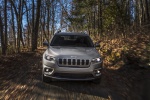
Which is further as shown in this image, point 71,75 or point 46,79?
point 46,79

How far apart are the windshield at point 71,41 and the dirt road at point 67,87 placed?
1.55 metres

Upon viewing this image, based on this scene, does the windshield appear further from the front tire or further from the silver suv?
the front tire

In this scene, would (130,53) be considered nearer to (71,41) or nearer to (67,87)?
(71,41)

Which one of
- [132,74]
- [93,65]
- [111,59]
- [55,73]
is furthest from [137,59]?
[55,73]

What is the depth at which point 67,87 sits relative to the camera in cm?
818

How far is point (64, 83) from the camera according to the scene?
8.64 metres

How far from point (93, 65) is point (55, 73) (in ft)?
4.25

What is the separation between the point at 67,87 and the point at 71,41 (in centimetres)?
213

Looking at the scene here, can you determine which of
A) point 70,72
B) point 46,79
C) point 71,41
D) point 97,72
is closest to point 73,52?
point 70,72

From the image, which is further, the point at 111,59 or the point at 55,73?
the point at 111,59

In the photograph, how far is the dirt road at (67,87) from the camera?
7.36 m

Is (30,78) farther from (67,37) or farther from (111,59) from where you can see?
(111,59)

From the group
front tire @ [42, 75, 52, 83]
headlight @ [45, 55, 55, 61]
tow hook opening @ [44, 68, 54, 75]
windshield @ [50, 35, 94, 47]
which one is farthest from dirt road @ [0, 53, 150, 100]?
windshield @ [50, 35, 94, 47]

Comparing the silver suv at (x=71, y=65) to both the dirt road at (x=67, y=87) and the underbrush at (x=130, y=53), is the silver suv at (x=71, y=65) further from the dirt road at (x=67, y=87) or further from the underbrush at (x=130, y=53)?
the underbrush at (x=130, y=53)
